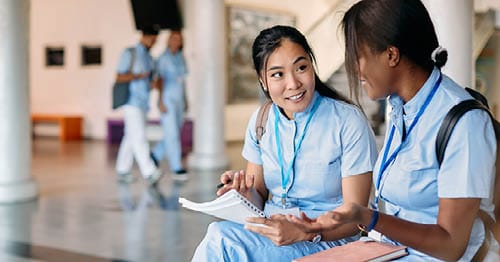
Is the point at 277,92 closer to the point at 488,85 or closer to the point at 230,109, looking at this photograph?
the point at 488,85

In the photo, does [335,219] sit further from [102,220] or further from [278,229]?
[102,220]

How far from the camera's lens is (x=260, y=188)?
2361 millimetres

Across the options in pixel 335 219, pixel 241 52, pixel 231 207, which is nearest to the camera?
pixel 335 219

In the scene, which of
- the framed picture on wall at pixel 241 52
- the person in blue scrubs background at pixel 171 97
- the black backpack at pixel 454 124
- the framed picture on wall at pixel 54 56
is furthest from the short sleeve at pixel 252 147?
the framed picture on wall at pixel 54 56

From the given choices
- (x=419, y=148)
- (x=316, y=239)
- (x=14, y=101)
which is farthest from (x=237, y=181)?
(x=14, y=101)

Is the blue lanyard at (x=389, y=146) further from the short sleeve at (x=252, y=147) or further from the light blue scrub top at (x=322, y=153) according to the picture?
the short sleeve at (x=252, y=147)

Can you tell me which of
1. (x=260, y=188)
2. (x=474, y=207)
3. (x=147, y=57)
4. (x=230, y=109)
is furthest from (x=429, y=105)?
(x=230, y=109)

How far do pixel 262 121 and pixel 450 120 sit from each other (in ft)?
3.07

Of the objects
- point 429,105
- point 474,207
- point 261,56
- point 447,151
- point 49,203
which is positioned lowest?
point 49,203

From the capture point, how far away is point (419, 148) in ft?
5.25

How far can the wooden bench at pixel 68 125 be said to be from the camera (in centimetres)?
1434

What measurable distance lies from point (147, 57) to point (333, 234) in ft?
18.3

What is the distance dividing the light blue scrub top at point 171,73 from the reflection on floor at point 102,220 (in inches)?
42.0

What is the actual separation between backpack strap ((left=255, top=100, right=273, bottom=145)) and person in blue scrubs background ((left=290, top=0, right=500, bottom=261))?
66cm
